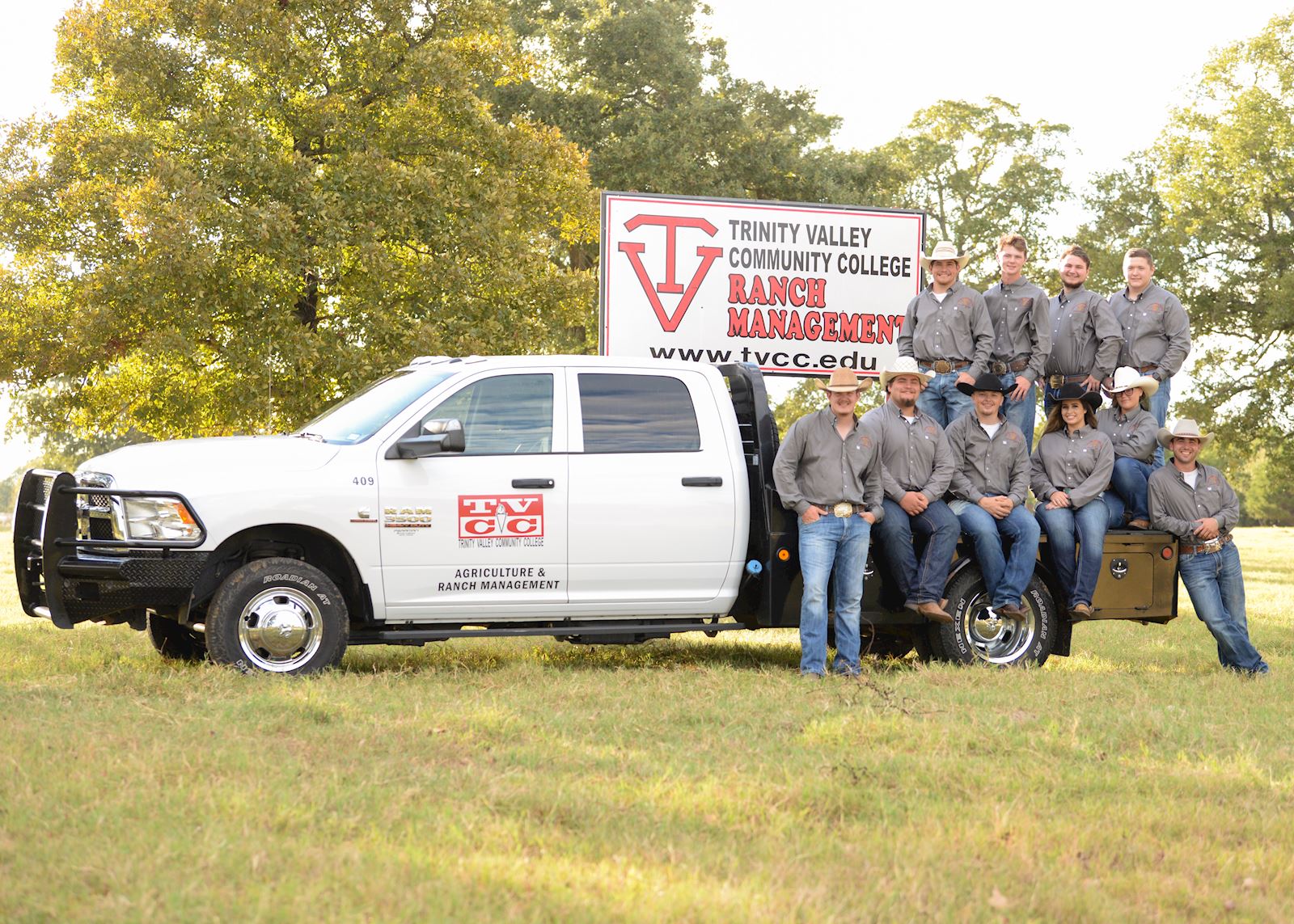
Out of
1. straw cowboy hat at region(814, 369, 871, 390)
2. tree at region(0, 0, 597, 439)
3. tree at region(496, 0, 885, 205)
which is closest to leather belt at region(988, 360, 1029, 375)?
straw cowboy hat at region(814, 369, 871, 390)

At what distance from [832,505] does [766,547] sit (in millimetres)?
501

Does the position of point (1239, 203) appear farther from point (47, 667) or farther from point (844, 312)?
point (47, 667)

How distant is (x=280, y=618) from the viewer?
811 centimetres

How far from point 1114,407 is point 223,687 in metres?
6.14

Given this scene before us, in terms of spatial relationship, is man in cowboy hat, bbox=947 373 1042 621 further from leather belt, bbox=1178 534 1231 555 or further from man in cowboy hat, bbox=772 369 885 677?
leather belt, bbox=1178 534 1231 555

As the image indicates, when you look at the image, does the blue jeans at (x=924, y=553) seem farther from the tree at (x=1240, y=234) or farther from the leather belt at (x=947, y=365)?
the tree at (x=1240, y=234)

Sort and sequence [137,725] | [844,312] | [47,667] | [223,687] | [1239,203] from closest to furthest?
1. [137,725]
2. [223,687]
3. [47,667]
4. [844,312]
5. [1239,203]

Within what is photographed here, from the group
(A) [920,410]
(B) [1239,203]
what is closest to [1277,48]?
(B) [1239,203]

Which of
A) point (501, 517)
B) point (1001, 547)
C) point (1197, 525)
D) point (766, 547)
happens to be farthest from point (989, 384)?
point (501, 517)

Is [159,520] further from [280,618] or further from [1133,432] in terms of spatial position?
[1133,432]

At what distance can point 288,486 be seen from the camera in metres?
8.14

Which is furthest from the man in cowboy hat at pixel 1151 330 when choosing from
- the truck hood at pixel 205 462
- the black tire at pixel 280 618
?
the black tire at pixel 280 618

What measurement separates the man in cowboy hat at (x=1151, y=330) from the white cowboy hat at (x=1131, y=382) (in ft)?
1.02

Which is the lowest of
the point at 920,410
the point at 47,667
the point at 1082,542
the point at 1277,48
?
the point at 47,667
